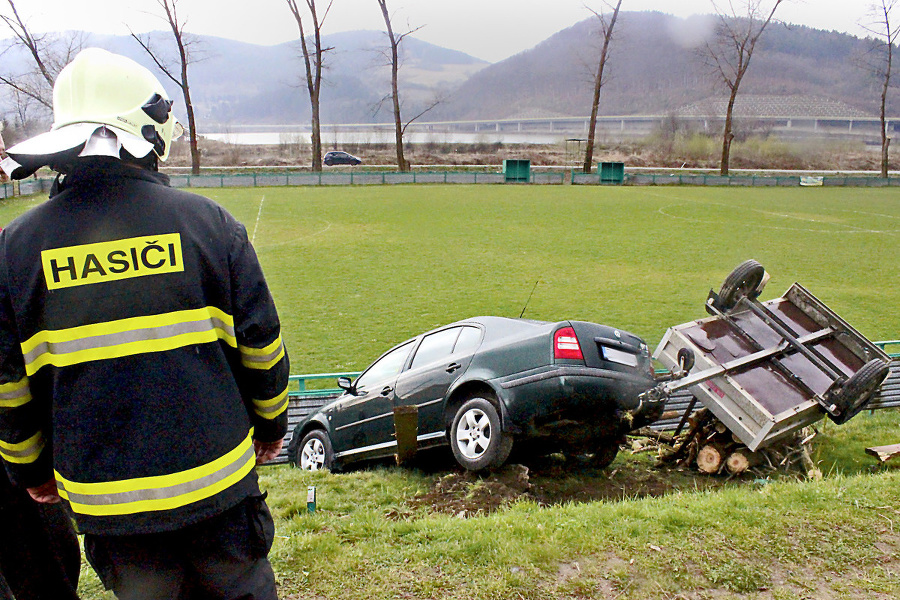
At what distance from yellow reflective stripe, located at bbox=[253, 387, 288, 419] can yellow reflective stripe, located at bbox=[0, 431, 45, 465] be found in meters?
0.66

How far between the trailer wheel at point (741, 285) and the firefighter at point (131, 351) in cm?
533

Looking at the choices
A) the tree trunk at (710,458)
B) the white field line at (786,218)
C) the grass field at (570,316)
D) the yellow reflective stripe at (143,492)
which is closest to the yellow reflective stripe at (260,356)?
the yellow reflective stripe at (143,492)

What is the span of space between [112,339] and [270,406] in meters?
0.58

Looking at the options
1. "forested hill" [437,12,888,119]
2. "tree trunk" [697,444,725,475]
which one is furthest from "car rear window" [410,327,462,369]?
"forested hill" [437,12,888,119]

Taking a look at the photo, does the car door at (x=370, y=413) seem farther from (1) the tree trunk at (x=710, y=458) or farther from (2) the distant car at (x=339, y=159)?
(2) the distant car at (x=339, y=159)

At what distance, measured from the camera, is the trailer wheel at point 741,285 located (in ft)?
21.0

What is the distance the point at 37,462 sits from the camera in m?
2.18

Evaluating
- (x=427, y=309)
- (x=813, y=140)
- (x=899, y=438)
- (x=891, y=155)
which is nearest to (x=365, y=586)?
(x=899, y=438)

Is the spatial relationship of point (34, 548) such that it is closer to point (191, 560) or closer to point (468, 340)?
point (191, 560)

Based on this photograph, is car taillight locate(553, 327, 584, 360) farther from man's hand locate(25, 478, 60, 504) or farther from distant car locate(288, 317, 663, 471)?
man's hand locate(25, 478, 60, 504)

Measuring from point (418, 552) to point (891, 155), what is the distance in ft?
285

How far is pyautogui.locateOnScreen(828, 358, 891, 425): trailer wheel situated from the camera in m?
5.20

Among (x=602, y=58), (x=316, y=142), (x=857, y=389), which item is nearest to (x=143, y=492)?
(x=857, y=389)

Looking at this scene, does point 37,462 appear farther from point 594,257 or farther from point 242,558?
point 594,257
